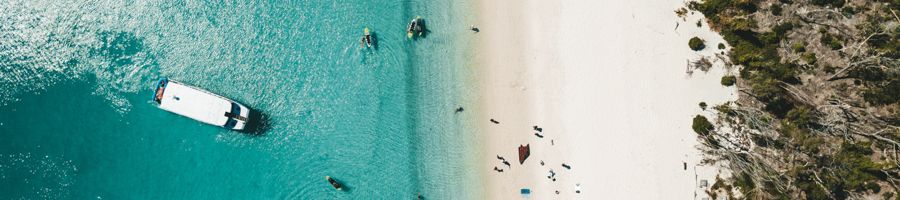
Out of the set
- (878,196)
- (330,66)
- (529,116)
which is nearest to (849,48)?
(878,196)

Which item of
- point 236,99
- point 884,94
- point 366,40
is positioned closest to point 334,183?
point 236,99

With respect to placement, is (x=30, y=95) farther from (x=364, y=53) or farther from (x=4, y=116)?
(x=364, y=53)

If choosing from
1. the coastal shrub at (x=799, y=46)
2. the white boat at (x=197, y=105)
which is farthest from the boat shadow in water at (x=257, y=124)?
the coastal shrub at (x=799, y=46)

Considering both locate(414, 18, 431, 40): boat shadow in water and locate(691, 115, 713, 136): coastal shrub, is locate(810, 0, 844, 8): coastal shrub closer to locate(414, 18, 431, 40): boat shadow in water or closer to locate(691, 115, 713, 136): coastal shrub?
locate(691, 115, 713, 136): coastal shrub

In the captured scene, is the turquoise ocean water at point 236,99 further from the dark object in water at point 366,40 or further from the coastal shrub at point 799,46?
the coastal shrub at point 799,46

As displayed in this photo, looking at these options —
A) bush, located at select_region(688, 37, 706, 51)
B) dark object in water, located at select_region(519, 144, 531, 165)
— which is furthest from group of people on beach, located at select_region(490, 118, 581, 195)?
bush, located at select_region(688, 37, 706, 51)

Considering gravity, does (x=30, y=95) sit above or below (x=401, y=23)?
below
